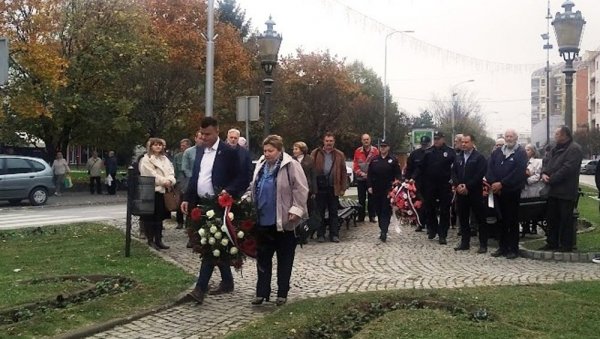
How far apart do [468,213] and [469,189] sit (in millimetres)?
453

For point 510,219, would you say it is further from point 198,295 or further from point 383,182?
point 198,295

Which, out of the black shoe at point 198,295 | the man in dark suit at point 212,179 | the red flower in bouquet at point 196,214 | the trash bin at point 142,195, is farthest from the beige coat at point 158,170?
the black shoe at point 198,295

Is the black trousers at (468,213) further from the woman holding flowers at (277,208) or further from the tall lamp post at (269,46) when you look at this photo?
the tall lamp post at (269,46)

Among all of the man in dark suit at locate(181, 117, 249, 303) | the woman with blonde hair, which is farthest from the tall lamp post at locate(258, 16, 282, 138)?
the man in dark suit at locate(181, 117, 249, 303)

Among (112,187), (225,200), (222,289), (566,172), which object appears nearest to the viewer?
(225,200)

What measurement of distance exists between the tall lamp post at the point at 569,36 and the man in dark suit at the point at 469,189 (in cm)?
217

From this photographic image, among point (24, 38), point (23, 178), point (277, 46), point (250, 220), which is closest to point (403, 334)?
Answer: point (250, 220)

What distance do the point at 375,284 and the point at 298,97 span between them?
38.2 m

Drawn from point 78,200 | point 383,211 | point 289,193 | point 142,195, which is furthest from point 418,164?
point 78,200

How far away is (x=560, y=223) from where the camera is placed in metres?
10.4

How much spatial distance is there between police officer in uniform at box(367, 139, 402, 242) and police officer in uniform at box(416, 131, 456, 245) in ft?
2.04

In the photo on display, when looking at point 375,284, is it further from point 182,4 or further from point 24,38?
point 182,4

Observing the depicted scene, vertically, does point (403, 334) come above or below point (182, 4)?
below

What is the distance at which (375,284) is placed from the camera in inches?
324
